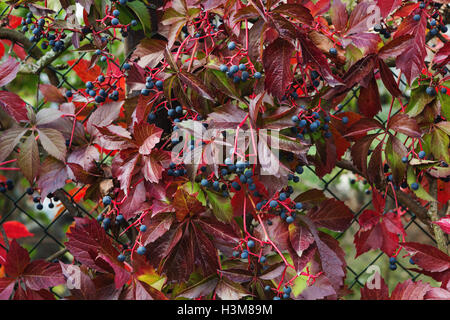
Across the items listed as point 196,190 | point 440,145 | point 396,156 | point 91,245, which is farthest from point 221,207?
point 440,145

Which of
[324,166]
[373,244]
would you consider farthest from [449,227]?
[324,166]

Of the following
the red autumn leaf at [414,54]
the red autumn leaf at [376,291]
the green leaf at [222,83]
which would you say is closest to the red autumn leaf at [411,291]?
the red autumn leaf at [376,291]

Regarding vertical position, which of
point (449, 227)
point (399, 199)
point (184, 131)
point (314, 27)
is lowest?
point (399, 199)

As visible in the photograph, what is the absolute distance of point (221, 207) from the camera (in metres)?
1.00

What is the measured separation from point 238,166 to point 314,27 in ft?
1.21

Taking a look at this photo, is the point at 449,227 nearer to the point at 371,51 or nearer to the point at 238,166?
the point at 371,51

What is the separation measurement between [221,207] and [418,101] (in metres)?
0.52

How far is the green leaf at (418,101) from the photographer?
110 centimetres

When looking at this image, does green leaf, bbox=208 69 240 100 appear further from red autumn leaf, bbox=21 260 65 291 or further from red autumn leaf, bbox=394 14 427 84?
red autumn leaf, bbox=21 260 65 291

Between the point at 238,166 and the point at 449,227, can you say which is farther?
the point at 449,227

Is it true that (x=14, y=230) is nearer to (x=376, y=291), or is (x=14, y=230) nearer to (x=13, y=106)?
(x=13, y=106)

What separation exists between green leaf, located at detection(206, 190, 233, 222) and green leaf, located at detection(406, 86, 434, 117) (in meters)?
0.48

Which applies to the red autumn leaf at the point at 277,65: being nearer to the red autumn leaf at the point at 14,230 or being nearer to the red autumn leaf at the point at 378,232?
the red autumn leaf at the point at 378,232

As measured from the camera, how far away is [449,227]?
1.06m
